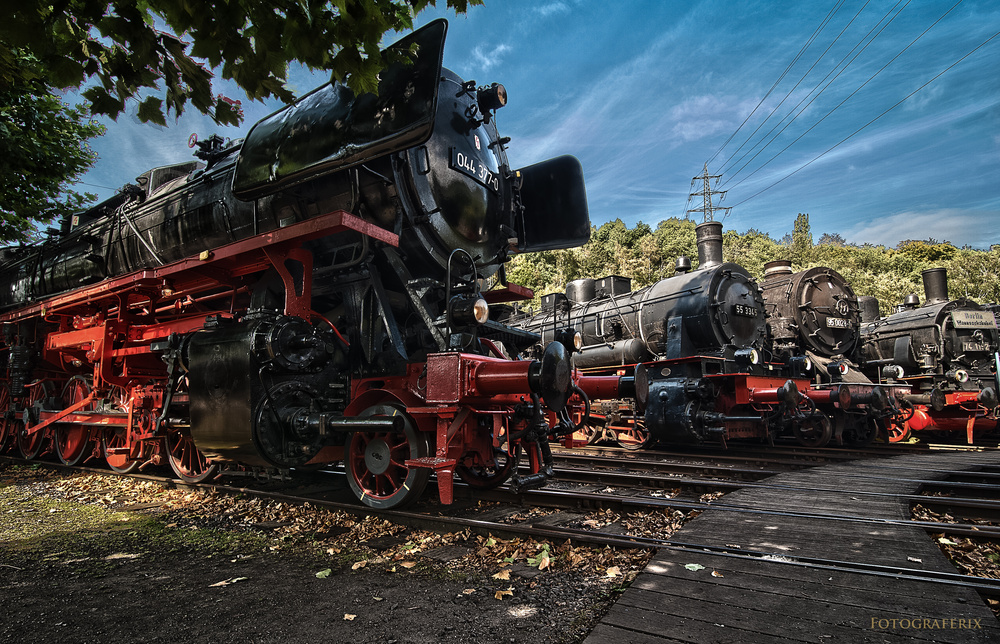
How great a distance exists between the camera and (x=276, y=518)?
14.8 feet

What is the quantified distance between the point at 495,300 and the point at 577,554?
116 inches

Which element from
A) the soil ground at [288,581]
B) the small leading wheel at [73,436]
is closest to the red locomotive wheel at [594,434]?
the soil ground at [288,581]

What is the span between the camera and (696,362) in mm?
8070

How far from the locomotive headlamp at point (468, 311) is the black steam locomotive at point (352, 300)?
0.06ft

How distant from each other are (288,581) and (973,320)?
1479 centimetres

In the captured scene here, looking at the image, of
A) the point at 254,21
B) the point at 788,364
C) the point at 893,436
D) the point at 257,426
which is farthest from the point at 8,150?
the point at 893,436

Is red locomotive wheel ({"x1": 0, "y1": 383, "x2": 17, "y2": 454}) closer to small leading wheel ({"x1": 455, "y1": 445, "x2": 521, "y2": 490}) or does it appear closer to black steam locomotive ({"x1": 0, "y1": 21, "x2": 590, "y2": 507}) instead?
black steam locomotive ({"x1": 0, "y1": 21, "x2": 590, "y2": 507})

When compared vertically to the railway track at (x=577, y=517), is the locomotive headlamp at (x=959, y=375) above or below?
above

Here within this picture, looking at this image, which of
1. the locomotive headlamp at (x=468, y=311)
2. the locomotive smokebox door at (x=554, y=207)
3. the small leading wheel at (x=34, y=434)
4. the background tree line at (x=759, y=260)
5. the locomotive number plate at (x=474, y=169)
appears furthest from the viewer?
the background tree line at (x=759, y=260)

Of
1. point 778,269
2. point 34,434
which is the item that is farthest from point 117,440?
point 778,269

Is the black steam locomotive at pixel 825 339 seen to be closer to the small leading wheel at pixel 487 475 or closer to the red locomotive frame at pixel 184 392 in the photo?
the small leading wheel at pixel 487 475

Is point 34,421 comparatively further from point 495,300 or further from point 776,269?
point 776,269

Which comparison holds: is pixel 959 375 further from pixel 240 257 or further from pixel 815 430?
pixel 240 257

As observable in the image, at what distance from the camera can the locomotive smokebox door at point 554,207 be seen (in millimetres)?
6062
